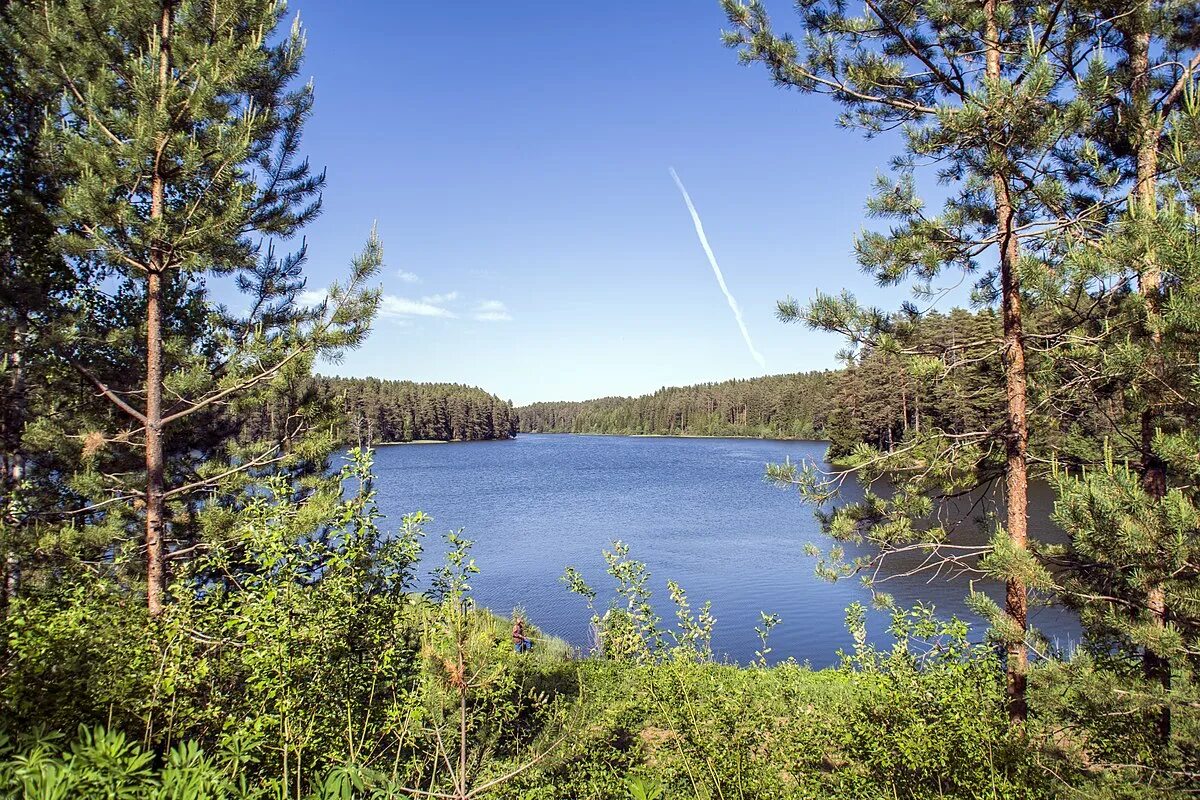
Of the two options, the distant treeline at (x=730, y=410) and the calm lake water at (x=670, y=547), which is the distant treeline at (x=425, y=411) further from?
the calm lake water at (x=670, y=547)

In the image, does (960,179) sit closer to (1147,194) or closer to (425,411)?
(1147,194)

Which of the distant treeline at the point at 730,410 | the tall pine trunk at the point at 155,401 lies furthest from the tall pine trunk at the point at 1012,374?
the distant treeline at the point at 730,410

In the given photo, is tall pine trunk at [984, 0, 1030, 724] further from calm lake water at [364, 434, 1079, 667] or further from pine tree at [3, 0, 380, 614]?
pine tree at [3, 0, 380, 614]

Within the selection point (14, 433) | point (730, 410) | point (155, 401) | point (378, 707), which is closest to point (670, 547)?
point (14, 433)

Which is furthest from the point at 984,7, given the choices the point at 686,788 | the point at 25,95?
the point at 25,95

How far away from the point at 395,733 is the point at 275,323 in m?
5.47

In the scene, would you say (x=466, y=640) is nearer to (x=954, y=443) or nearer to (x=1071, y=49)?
(x=954, y=443)

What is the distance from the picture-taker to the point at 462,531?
448 cm

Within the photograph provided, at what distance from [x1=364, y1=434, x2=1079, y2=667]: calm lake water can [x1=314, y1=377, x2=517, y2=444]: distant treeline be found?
165 ft

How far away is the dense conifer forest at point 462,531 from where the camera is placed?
3.54 meters

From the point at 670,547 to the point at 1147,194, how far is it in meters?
20.8

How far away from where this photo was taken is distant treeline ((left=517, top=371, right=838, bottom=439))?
100750 millimetres

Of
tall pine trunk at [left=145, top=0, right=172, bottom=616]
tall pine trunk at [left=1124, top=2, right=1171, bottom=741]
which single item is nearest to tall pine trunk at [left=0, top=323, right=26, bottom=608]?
tall pine trunk at [left=145, top=0, right=172, bottom=616]

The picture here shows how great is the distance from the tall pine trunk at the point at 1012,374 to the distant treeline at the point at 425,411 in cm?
9150
